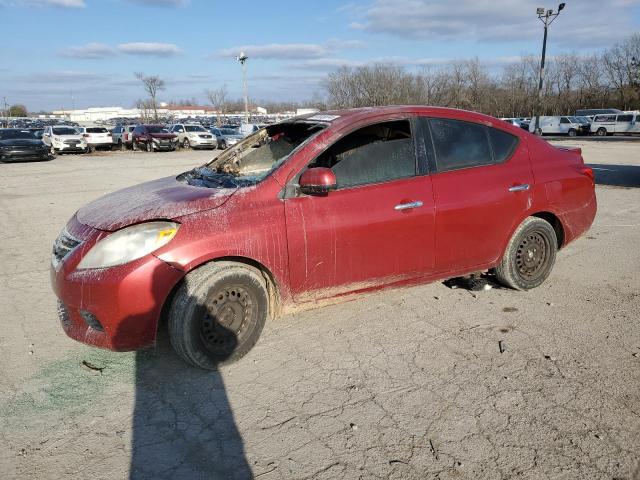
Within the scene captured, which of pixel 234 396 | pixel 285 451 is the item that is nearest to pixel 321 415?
pixel 285 451

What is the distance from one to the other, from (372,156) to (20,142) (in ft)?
75.8

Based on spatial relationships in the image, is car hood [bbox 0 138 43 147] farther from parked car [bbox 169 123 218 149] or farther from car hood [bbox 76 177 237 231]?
car hood [bbox 76 177 237 231]

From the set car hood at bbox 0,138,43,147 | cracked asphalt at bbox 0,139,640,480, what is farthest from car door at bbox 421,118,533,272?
car hood at bbox 0,138,43,147

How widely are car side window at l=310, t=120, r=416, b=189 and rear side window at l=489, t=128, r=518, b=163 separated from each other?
34.4 inches

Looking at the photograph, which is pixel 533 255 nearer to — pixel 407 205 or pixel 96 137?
pixel 407 205

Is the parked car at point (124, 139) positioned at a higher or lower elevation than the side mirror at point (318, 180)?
higher

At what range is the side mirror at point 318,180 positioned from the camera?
3.36 m

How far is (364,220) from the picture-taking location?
11.9 ft

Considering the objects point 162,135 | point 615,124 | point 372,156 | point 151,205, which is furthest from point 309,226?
point 615,124

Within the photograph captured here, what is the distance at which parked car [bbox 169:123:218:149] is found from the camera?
31.1m

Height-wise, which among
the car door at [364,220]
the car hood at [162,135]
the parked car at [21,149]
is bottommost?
the car door at [364,220]

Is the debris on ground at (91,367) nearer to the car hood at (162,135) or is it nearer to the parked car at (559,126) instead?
the car hood at (162,135)

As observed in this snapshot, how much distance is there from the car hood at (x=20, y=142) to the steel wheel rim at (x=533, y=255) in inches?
920

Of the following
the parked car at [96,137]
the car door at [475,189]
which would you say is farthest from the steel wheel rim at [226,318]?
the parked car at [96,137]
